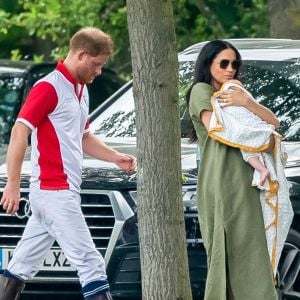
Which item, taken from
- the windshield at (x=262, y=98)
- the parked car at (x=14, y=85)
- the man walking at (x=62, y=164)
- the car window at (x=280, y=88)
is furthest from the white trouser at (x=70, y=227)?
the parked car at (x=14, y=85)

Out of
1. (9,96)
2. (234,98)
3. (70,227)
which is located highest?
(234,98)

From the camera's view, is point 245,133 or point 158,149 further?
point 245,133

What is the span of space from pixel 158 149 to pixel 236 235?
0.68 meters

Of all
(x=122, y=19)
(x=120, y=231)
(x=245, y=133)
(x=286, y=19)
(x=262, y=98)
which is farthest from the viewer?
(x=122, y=19)

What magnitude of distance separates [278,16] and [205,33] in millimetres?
3177

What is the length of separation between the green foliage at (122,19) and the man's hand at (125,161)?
22.3ft

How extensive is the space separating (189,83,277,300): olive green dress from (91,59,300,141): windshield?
1285 mm

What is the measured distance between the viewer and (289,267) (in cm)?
782

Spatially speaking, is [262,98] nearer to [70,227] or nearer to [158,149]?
[70,227]

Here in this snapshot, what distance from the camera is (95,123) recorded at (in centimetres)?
925

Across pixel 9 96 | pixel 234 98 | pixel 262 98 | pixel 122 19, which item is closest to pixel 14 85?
pixel 9 96

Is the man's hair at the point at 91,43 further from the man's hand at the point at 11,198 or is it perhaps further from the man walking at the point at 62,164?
the man's hand at the point at 11,198

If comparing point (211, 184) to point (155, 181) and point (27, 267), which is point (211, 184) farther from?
point (27, 267)

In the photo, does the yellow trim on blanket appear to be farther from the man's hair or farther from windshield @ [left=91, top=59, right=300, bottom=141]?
windshield @ [left=91, top=59, right=300, bottom=141]
